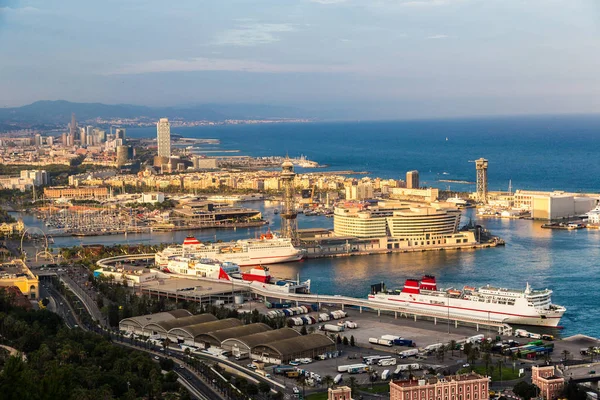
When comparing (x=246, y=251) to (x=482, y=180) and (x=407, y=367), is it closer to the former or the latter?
(x=407, y=367)

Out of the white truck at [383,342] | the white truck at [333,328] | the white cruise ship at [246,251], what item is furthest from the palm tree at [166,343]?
the white cruise ship at [246,251]

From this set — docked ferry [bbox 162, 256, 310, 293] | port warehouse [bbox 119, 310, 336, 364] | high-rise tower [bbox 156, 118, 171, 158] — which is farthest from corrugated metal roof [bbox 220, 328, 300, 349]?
high-rise tower [bbox 156, 118, 171, 158]

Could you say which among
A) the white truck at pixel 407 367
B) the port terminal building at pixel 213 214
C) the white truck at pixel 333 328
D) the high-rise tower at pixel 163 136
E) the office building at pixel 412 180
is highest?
the high-rise tower at pixel 163 136

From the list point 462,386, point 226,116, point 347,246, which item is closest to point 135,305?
point 462,386

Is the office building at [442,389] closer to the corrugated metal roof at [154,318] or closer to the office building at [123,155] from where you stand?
the corrugated metal roof at [154,318]

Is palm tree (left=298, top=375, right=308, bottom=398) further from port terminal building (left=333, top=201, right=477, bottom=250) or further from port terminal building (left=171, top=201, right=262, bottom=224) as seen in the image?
port terminal building (left=171, top=201, right=262, bottom=224)

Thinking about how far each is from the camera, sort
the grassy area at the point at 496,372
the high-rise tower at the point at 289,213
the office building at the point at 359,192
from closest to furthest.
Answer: the grassy area at the point at 496,372
the high-rise tower at the point at 289,213
the office building at the point at 359,192

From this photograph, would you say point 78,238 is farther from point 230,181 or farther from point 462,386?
point 462,386

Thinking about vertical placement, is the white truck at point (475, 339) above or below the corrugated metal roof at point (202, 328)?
below
